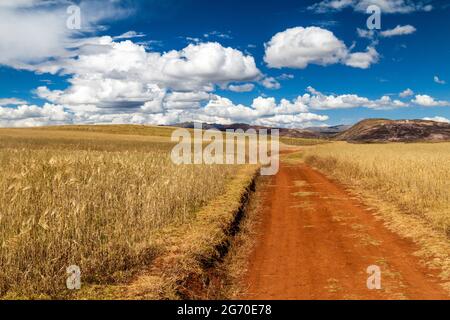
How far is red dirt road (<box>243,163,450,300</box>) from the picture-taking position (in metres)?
7.13

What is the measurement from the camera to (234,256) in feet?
31.4

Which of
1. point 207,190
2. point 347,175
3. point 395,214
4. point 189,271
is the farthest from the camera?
point 347,175

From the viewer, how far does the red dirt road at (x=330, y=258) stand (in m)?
7.13

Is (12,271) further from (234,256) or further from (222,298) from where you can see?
(234,256)

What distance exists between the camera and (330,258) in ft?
29.8

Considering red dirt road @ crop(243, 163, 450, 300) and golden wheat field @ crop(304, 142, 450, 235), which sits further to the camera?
golden wheat field @ crop(304, 142, 450, 235)
